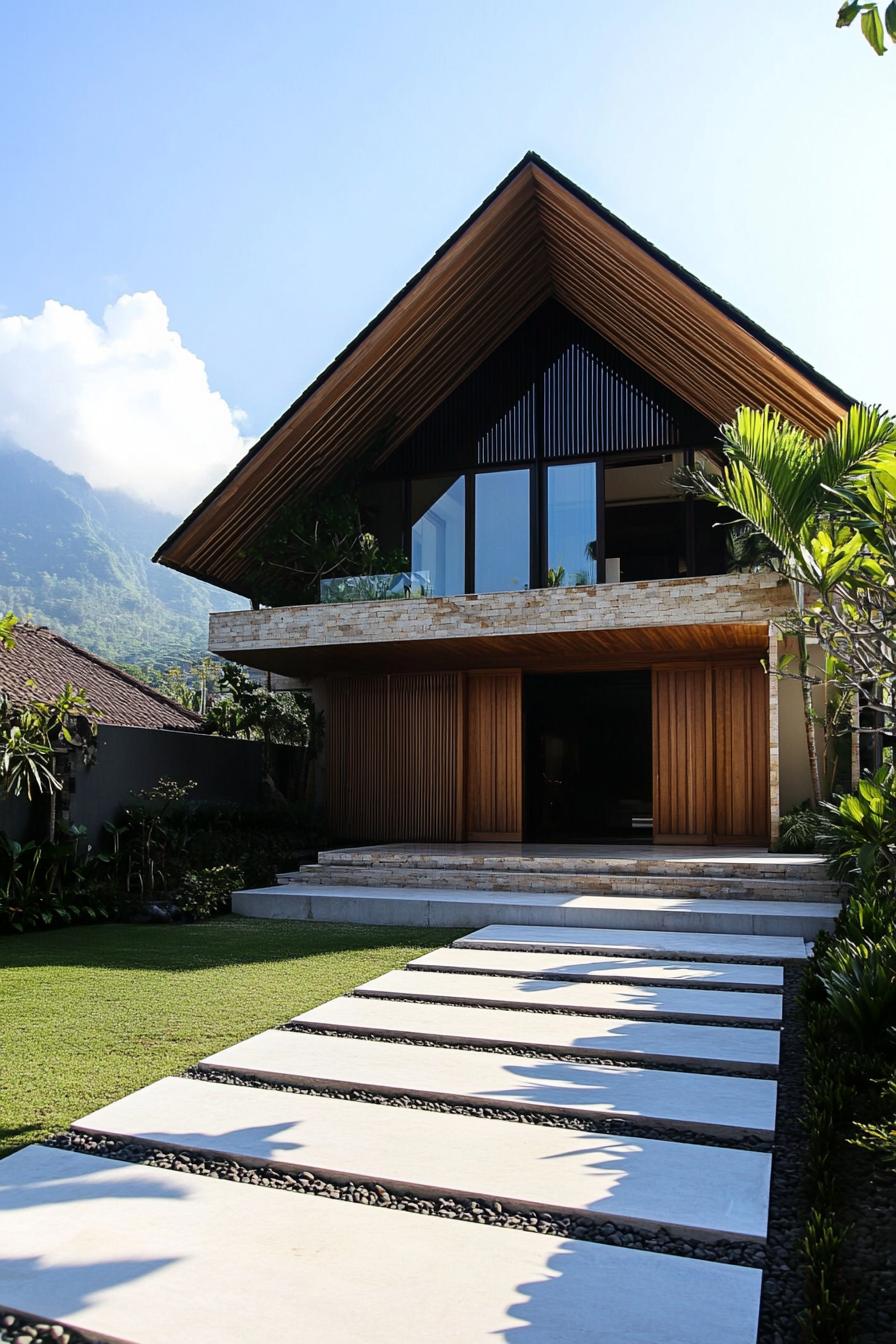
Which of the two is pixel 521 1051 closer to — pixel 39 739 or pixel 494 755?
pixel 39 739

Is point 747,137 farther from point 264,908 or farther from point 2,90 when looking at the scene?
point 2,90

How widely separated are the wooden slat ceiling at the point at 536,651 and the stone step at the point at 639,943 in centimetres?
436

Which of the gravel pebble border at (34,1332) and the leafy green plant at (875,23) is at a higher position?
the leafy green plant at (875,23)

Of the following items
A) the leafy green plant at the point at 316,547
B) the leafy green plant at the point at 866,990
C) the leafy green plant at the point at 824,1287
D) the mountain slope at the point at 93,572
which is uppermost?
the mountain slope at the point at 93,572

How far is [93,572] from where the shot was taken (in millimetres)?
111250

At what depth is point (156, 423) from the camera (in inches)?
6097

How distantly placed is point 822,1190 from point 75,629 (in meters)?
98.3

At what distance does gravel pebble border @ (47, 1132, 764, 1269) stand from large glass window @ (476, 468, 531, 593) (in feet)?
34.2

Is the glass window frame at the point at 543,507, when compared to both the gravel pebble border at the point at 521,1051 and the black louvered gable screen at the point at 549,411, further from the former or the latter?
the gravel pebble border at the point at 521,1051

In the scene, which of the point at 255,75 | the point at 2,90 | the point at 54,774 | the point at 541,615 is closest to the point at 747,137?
the point at 541,615

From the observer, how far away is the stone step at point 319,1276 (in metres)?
2.53

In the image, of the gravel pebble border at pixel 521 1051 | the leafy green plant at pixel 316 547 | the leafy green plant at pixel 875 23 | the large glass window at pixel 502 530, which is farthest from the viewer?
the leafy green plant at pixel 316 547

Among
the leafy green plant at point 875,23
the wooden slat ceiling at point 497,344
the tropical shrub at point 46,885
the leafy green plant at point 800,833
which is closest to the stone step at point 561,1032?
the leafy green plant at point 875,23

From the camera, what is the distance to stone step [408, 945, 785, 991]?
6625 millimetres
